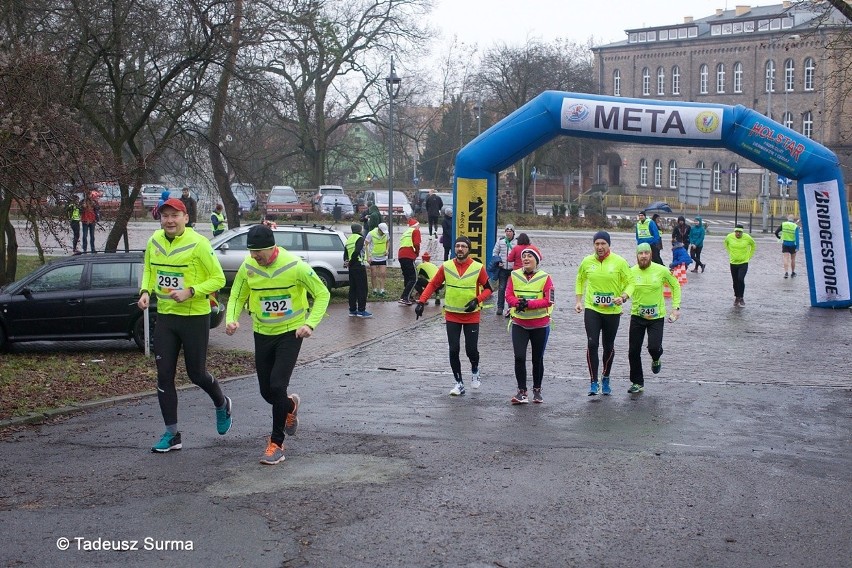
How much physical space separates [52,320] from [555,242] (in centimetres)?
2617

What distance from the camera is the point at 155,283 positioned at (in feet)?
27.7

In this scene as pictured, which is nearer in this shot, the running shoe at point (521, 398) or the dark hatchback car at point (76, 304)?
the running shoe at point (521, 398)

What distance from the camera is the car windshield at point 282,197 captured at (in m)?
46.3

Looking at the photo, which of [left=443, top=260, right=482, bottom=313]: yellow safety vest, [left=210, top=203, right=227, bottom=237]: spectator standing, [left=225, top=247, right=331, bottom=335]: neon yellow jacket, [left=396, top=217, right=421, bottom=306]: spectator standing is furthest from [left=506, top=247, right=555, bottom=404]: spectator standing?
[left=210, top=203, right=227, bottom=237]: spectator standing

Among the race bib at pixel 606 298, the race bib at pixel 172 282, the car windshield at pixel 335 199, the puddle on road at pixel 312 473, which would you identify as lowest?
the puddle on road at pixel 312 473

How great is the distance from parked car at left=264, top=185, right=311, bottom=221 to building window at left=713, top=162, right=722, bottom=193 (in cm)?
4004

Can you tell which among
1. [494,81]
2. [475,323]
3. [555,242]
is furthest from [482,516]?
[494,81]

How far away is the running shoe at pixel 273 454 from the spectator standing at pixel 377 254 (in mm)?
13574

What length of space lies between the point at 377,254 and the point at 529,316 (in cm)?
1101

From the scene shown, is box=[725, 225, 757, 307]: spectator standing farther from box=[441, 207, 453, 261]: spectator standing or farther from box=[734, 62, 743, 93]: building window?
box=[734, 62, 743, 93]: building window

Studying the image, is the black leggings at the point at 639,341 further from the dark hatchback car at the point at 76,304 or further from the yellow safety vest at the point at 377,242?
the yellow safety vest at the point at 377,242

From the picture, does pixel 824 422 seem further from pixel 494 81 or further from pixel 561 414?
pixel 494 81

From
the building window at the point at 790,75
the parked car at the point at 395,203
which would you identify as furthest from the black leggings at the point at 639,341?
the building window at the point at 790,75

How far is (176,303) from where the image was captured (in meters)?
8.25
